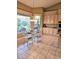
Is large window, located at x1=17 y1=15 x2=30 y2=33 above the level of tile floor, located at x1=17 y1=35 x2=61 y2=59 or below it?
above

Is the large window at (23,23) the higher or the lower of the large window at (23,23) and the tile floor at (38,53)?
the higher

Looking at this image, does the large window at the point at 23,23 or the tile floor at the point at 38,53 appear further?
the large window at the point at 23,23

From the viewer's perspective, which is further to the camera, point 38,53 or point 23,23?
point 23,23

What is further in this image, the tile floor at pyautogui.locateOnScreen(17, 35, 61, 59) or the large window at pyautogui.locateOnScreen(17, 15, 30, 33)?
the large window at pyautogui.locateOnScreen(17, 15, 30, 33)

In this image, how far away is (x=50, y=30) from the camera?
1091 cm

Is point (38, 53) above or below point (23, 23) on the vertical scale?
below
